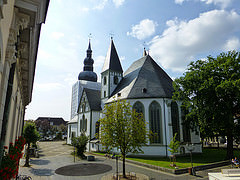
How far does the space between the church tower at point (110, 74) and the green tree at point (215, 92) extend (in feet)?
56.1

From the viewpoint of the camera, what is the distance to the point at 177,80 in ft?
71.4

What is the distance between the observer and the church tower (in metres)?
34.3

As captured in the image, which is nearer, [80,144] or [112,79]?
[80,144]

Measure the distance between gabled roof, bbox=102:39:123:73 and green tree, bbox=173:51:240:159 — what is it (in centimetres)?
1822

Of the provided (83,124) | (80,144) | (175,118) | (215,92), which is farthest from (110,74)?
(215,92)

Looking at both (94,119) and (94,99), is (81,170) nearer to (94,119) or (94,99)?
(94,119)

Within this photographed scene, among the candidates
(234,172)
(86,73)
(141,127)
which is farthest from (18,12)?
(86,73)

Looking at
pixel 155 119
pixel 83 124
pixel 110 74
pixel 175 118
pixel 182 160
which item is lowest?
pixel 182 160

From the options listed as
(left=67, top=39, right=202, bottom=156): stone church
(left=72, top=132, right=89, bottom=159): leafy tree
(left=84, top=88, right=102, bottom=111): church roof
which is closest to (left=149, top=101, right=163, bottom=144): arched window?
(left=67, top=39, right=202, bottom=156): stone church

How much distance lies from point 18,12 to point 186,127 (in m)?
23.8

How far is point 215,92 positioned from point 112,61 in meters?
23.5

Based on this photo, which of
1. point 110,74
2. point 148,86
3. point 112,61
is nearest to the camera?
point 148,86

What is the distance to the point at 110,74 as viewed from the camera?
3494 cm

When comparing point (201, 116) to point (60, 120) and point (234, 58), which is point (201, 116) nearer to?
point (234, 58)
